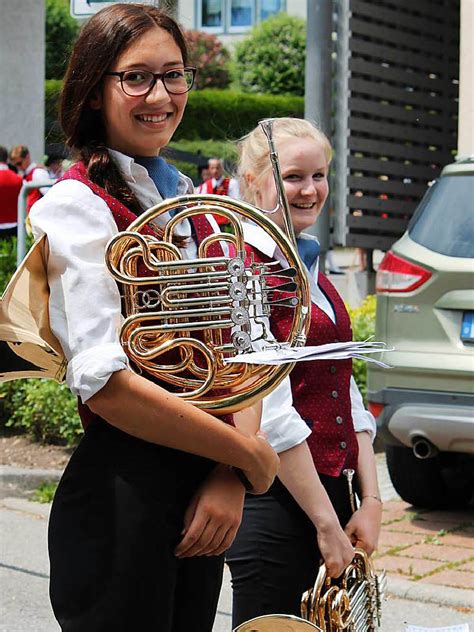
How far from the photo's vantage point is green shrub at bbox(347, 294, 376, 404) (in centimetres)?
776

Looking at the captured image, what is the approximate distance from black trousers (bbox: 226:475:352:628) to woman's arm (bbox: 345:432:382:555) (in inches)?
6.1

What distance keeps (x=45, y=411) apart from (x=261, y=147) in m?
4.48

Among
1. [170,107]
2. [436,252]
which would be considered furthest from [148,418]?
[436,252]

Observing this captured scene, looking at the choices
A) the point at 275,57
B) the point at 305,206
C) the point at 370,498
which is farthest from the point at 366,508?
the point at 275,57

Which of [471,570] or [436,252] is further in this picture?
[436,252]

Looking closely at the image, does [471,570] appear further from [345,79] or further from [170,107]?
[345,79]

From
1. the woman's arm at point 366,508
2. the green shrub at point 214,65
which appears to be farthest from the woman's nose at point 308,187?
the green shrub at point 214,65

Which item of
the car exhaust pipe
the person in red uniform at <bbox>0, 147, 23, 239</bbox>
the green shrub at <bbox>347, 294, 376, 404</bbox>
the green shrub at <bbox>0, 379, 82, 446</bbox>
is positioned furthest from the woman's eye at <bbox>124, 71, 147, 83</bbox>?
the person in red uniform at <bbox>0, 147, 23, 239</bbox>

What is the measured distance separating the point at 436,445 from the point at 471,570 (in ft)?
2.22

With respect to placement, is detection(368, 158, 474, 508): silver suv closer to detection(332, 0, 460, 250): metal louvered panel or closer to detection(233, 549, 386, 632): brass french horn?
detection(233, 549, 386, 632): brass french horn

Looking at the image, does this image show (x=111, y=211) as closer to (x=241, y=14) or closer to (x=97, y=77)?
(x=97, y=77)

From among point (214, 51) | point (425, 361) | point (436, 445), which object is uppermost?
point (214, 51)

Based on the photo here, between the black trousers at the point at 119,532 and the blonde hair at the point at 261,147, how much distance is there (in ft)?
3.61

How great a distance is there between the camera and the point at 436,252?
566cm
